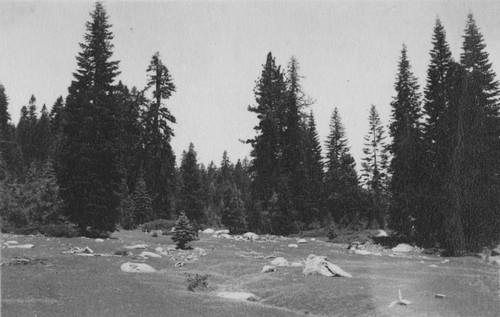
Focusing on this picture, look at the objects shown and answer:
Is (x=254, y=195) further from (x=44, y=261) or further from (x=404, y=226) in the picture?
(x=44, y=261)

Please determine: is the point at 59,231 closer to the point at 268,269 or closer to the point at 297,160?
the point at 268,269

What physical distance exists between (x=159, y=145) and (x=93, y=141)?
21.5 m

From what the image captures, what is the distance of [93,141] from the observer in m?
35.3

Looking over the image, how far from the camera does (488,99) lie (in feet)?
123

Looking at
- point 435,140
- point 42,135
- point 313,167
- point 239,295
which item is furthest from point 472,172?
point 42,135

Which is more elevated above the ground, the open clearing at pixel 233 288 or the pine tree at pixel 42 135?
the pine tree at pixel 42 135

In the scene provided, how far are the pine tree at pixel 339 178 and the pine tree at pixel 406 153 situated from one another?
2068 centimetres

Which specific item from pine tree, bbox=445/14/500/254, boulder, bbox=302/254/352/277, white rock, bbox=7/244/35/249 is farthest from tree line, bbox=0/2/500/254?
boulder, bbox=302/254/352/277

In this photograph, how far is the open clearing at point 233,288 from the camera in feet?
42.7

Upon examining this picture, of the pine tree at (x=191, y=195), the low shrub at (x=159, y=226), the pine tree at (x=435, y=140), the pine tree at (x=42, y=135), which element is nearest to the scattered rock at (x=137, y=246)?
the low shrub at (x=159, y=226)

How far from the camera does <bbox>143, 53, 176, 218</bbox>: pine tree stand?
56.0 m

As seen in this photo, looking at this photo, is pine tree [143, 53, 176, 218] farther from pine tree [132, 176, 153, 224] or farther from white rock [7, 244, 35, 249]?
white rock [7, 244, 35, 249]

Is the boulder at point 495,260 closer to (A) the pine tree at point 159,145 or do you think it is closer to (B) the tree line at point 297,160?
(B) the tree line at point 297,160

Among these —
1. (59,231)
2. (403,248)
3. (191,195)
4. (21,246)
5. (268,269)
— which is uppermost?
(191,195)
